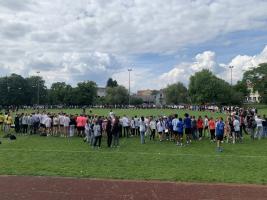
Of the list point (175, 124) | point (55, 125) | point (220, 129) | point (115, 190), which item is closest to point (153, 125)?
point (175, 124)

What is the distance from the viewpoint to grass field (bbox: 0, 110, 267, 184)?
1588 cm

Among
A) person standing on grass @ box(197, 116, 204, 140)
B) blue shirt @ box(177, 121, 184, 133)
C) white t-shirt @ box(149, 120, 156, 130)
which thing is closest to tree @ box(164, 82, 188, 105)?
person standing on grass @ box(197, 116, 204, 140)

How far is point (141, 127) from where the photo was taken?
88.3 ft

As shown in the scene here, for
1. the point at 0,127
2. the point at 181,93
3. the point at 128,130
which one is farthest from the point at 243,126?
the point at 181,93

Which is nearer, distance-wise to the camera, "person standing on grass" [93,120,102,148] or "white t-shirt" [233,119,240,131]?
→ "person standing on grass" [93,120,102,148]

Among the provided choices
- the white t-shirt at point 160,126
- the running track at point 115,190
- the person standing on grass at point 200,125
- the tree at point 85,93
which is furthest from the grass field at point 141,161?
the tree at point 85,93

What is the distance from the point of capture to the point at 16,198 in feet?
40.0

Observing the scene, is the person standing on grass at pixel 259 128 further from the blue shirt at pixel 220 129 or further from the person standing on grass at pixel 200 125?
the blue shirt at pixel 220 129

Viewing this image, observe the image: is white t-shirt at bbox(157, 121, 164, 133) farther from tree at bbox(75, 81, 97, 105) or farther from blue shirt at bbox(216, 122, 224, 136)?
tree at bbox(75, 81, 97, 105)

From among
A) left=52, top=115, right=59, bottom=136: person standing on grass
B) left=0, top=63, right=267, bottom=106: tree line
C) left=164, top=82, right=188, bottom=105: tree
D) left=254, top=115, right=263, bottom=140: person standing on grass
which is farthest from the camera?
left=164, top=82, right=188, bottom=105: tree

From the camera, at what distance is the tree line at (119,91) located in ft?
381

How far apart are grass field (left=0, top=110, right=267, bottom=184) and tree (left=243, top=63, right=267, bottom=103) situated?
84605mm

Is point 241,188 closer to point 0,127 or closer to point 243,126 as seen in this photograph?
point 243,126

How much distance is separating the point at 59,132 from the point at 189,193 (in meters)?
20.3
